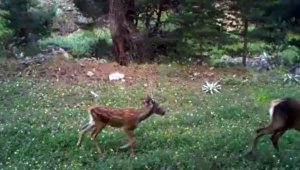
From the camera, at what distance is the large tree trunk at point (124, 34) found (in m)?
16.4

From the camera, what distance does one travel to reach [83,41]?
818 inches

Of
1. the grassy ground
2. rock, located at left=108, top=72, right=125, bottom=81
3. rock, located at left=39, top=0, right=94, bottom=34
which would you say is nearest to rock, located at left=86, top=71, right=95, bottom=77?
rock, located at left=108, top=72, right=125, bottom=81

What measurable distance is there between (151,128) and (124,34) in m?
5.82

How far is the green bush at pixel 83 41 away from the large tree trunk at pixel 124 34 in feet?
7.92

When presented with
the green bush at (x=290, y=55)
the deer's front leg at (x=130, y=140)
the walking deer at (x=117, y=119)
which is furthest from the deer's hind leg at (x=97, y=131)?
the green bush at (x=290, y=55)

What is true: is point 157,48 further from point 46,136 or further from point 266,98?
point 46,136

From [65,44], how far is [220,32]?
19.3ft

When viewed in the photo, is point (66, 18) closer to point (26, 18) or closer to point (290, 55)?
point (26, 18)

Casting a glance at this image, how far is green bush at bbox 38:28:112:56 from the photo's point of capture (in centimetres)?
1927

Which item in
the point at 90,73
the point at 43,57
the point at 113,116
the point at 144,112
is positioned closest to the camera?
the point at 113,116

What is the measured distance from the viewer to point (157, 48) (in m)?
17.6

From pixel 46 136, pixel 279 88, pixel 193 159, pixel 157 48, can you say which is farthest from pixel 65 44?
pixel 193 159

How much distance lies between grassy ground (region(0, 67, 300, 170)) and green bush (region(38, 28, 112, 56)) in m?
5.05

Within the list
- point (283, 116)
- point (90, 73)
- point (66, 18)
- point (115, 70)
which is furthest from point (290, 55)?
point (66, 18)
